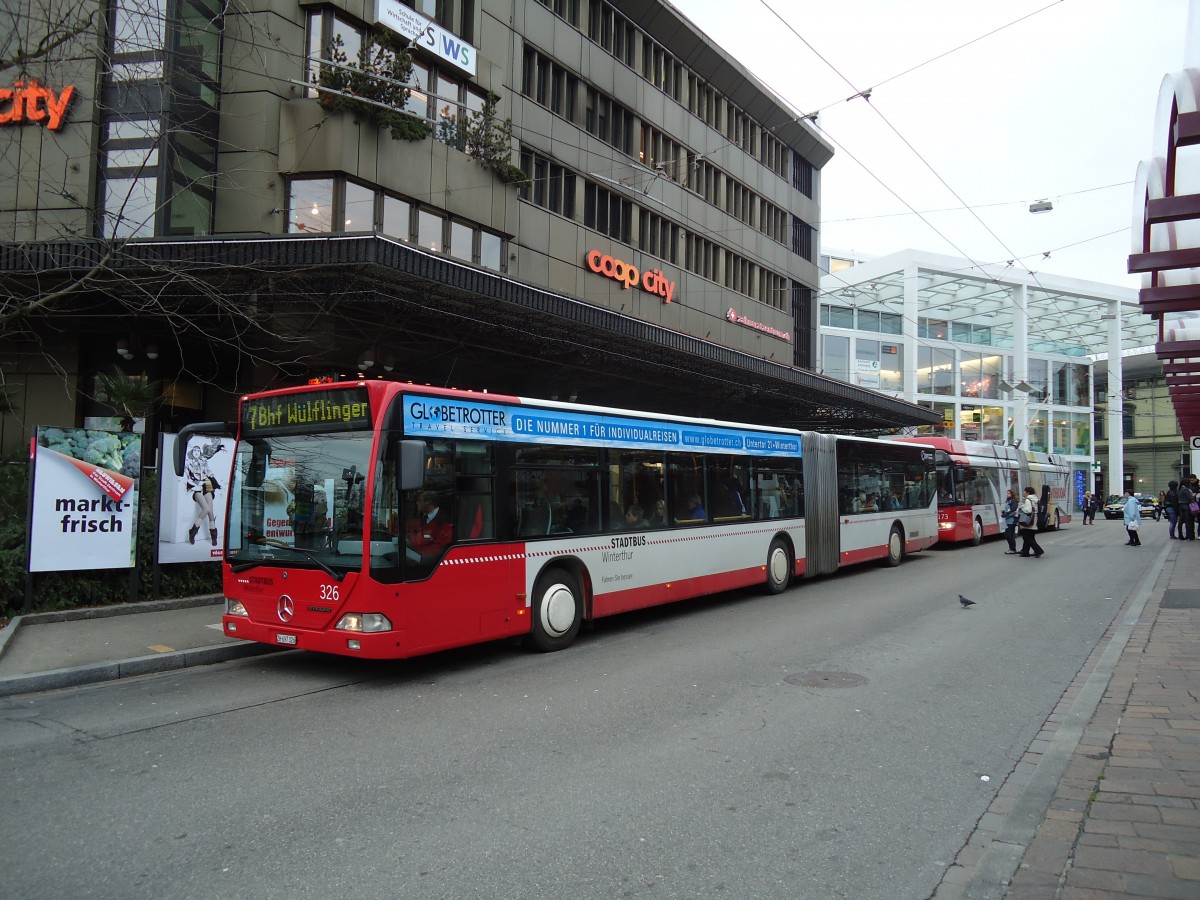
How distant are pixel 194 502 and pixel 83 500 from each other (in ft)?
5.06

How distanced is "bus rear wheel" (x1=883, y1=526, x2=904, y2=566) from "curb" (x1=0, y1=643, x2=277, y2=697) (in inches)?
549

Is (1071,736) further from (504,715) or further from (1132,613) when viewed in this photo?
(1132,613)

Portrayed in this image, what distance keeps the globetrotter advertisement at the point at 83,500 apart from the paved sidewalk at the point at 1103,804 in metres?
10.4

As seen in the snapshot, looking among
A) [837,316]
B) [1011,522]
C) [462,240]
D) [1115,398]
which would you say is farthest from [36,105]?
[1115,398]

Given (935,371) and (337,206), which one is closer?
(337,206)

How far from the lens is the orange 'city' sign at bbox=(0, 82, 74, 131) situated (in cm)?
1561

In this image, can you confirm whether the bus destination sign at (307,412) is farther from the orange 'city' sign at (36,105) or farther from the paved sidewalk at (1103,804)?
the orange 'city' sign at (36,105)

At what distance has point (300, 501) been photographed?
25.4 feet

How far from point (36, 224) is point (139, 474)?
828 centimetres

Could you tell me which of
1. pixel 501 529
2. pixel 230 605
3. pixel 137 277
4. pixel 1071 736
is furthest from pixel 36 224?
pixel 1071 736

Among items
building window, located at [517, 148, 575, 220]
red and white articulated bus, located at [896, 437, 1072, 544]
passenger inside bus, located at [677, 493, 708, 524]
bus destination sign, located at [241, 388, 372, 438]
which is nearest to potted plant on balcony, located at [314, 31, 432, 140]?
building window, located at [517, 148, 575, 220]

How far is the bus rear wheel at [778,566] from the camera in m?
13.8

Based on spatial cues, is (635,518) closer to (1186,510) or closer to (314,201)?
(314,201)

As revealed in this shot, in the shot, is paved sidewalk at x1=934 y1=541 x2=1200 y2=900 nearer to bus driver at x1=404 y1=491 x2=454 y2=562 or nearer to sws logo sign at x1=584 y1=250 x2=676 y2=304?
bus driver at x1=404 y1=491 x2=454 y2=562
